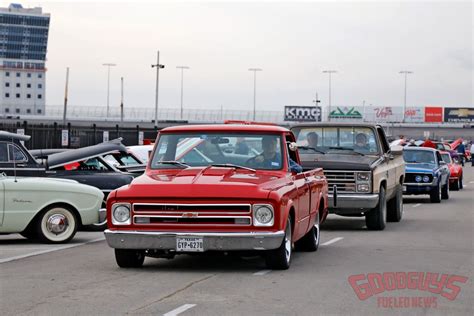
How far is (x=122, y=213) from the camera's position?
433 inches

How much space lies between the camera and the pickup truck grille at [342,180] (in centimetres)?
1766

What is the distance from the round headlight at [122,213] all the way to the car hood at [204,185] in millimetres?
138

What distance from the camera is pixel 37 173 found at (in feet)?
53.8

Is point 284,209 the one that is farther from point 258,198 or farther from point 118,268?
point 118,268

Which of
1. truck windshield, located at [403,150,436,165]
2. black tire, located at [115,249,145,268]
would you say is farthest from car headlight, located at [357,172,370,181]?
truck windshield, located at [403,150,436,165]

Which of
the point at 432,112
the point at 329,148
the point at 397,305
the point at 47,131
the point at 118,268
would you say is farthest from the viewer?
the point at 432,112

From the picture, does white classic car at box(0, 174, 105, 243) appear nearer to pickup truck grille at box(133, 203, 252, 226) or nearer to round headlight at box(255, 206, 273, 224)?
pickup truck grille at box(133, 203, 252, 226)

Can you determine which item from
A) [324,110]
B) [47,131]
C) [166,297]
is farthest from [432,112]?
[166,297]

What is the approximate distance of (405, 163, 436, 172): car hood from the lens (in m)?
27.8

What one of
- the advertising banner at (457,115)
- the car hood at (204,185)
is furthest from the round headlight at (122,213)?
the advertising banner at (457,115)

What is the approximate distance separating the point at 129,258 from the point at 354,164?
7213 mm

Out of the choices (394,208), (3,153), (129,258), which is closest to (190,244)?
(129,258)

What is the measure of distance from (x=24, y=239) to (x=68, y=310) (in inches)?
305

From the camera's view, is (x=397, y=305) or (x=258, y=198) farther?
(x=258, y=198)
